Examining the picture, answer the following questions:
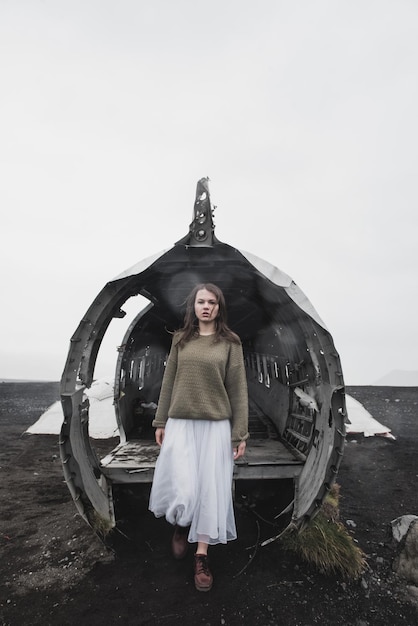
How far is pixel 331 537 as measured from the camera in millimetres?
3969

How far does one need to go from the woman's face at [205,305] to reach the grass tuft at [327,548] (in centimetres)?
238

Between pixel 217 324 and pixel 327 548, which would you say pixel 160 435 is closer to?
pixel 217 324

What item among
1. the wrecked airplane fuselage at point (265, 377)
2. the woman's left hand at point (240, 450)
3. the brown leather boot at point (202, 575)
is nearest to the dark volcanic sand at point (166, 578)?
the brown leather boot at point (202, 575)

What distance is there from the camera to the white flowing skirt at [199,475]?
3.17 m

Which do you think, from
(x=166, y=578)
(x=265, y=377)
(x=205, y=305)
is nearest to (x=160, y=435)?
(x=205, y=305)

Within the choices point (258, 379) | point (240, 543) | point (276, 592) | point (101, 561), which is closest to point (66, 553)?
point (101, 561)

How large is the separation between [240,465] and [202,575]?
137cm

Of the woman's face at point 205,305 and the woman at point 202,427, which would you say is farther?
the woman's face at point 205,305

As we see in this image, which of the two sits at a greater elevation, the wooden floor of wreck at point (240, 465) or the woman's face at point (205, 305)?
the woman's face at point (205, 305)

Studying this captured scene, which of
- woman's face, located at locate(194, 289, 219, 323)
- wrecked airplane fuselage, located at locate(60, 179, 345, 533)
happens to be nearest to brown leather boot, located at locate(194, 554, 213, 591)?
wrecked airplane fuselage, located at locate(60, 179, 345, 533)

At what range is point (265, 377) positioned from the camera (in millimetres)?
8359

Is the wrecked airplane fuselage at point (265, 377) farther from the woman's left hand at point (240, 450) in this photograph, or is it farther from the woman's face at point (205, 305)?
the woman's left hand at point (240, 450)

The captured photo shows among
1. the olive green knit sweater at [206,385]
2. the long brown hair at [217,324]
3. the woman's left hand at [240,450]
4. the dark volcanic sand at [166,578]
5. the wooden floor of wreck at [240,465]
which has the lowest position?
the dark volcanic sand at [166,578]

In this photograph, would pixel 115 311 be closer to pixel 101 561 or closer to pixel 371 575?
pixel 101 561
